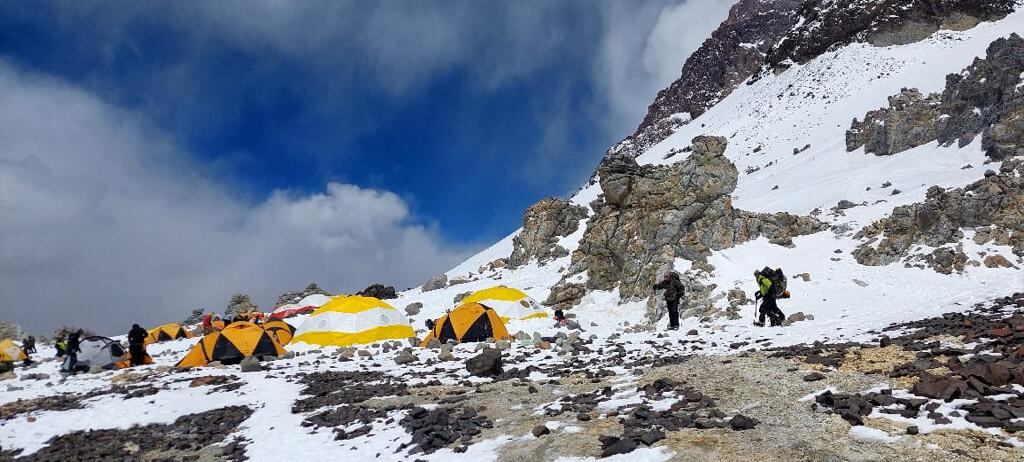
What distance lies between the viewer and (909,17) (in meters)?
72.4

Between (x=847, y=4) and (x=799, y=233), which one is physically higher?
(x=847, y=4)

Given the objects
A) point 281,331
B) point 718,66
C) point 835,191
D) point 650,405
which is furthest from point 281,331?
point 718,66

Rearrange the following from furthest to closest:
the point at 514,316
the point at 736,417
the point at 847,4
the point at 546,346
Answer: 1. the point at 847,4
2. the point at 514,316
3. the point at 546,346
4. the point at 736,417

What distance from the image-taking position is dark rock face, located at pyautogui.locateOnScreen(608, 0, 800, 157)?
135 meters

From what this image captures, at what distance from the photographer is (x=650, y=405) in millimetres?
8492

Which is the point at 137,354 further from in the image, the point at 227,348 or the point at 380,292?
the point at 380,292

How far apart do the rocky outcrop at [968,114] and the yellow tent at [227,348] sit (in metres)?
37.2

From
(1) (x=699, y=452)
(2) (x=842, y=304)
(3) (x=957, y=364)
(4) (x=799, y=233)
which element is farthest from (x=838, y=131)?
(1) (x=699, y=452)

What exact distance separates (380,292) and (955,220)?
34.8 meters

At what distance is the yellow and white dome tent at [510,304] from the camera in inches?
1027

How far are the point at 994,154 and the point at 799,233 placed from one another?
1163 centimetres

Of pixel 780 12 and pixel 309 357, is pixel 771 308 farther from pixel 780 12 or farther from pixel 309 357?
pixel 780 12

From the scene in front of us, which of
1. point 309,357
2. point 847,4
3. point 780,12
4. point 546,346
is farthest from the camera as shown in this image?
point 780,12

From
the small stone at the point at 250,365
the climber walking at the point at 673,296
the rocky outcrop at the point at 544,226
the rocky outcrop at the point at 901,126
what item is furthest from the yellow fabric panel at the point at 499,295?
the rocky outcrop at the point at 901,126
